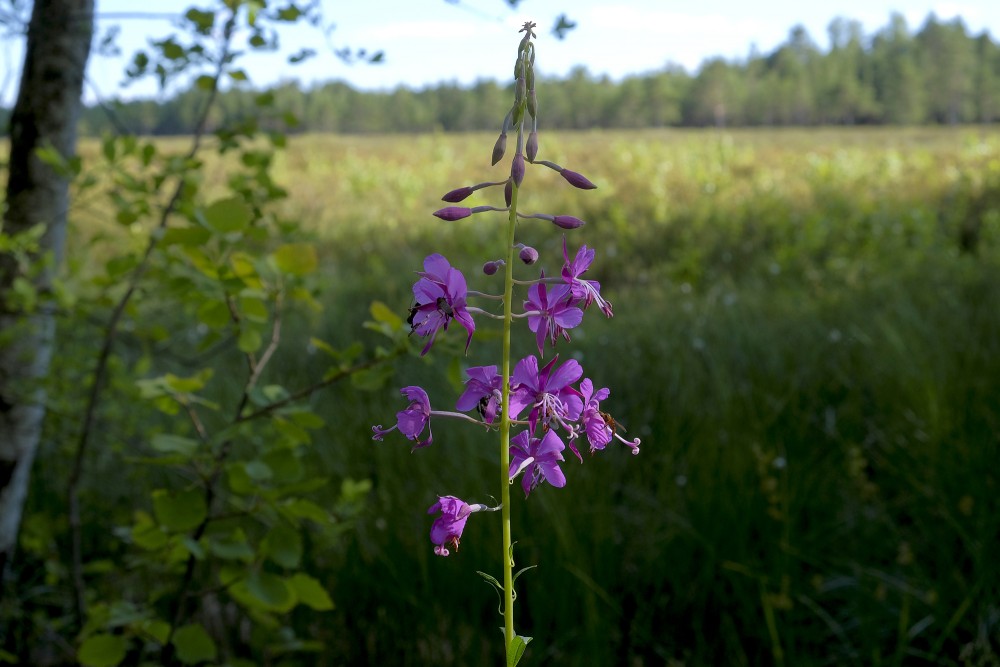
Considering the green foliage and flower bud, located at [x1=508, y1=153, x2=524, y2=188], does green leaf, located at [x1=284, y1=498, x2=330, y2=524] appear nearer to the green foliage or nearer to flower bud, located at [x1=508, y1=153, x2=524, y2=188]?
the green foliage

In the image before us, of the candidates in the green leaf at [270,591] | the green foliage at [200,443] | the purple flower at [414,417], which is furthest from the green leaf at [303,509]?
the purple flower at [414,417]

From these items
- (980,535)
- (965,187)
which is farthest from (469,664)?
(965,187)

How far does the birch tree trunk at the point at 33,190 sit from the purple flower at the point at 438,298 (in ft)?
5.89

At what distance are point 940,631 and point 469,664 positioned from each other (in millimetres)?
1160

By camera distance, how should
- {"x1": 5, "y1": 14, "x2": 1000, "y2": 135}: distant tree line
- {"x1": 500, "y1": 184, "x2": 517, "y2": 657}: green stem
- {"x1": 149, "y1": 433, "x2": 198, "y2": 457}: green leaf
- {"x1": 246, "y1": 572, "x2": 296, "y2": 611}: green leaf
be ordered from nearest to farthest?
{"x1": 500, "y1": 184, "x2": 517, "y2": 657}: green stem → {"x1": 149, "y1": 433, "x2": 198, "y2": 457}: green leaf → {"x1": 246, "y1": 572, "x2": 296, "y2": 611}: green leaf → {"x1": 5, "y1": 14, "x2": 1000, "y2": 135}: distant tree line

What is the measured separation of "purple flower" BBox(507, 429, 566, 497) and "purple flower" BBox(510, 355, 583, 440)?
0.02 m

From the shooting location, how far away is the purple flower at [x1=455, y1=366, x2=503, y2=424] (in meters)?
0.84

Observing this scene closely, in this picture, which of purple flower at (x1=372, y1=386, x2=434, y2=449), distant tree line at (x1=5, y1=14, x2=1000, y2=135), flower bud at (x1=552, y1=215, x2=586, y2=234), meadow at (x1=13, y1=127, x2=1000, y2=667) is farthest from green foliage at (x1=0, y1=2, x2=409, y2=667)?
distant tree line at (x1=5, y1=14, x2=1000, y2=135)

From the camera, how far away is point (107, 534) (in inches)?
124

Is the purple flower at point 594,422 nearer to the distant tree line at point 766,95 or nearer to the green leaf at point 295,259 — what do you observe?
the green leaf at point 295,259

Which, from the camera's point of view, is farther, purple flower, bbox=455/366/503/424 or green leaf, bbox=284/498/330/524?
green leaf, bbox=284/498/330/524

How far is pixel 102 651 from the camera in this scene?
5.73 ft

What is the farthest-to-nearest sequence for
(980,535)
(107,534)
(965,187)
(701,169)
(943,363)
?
(701,169)
(965,187)
(943,363)
(107,534)
(980,535)

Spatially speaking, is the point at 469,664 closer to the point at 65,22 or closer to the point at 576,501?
the point at 576,501
